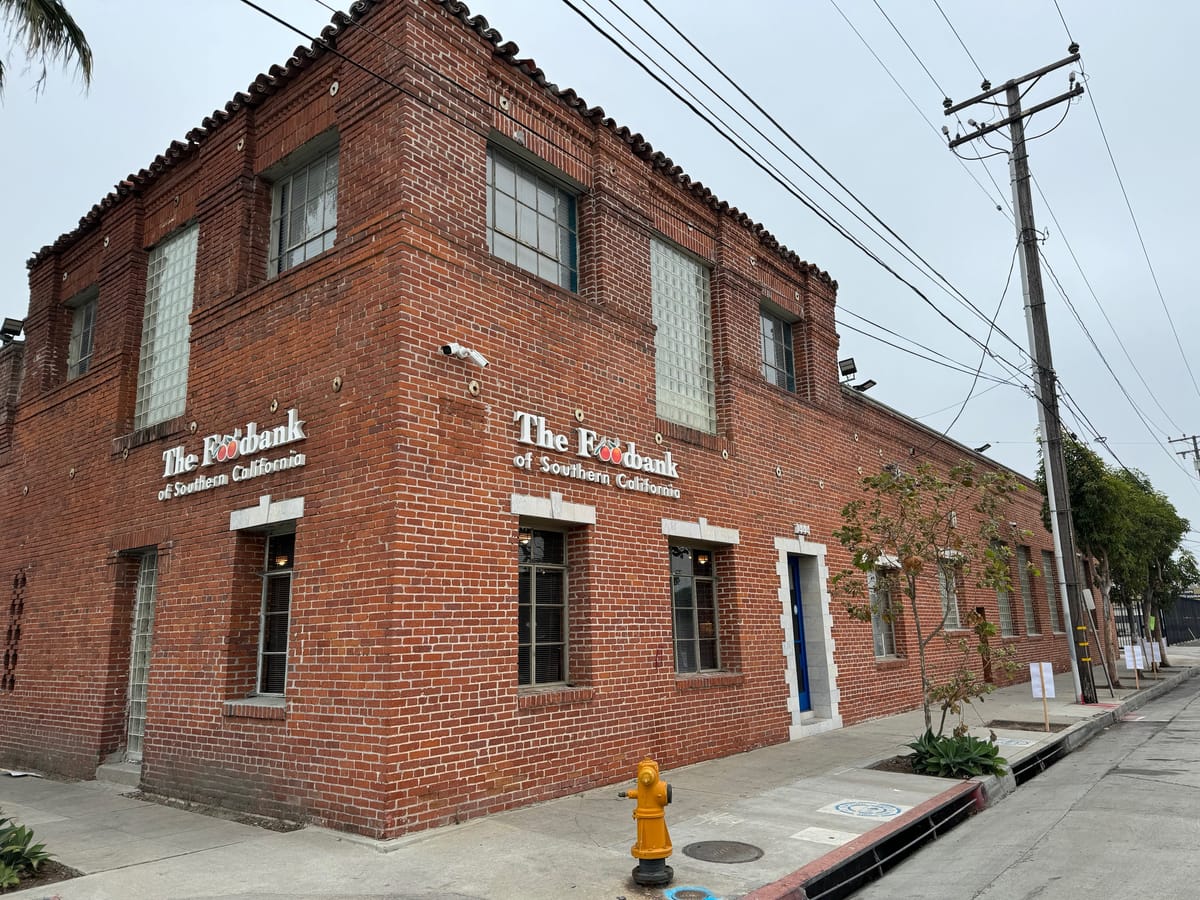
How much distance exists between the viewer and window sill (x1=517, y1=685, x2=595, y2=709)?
27.0ft

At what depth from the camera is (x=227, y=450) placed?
30.2 feet

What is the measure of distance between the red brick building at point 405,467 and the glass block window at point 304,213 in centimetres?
5

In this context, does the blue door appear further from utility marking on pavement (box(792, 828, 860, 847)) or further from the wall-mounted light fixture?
the wall-mounted light fixture

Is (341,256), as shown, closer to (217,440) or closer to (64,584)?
(217,440)

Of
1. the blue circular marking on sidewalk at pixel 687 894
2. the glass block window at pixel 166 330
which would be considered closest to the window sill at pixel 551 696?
the blue circular marking on sidewalk at pixel 687 894

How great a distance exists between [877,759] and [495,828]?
5.68m

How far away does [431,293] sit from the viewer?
8.05 metres

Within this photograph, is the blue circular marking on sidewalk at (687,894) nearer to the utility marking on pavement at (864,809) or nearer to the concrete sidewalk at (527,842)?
the concrete sidewalk at (527,842)

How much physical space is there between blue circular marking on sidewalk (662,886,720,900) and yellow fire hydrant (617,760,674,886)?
0.12 meters

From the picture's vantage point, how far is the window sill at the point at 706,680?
10367mm

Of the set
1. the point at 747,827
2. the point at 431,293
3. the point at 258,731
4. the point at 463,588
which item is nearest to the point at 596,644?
the point at 463,588

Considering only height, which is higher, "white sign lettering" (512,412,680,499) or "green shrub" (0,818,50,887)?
"white sign lettering" (512,412,680,499)

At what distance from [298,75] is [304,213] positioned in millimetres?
1541

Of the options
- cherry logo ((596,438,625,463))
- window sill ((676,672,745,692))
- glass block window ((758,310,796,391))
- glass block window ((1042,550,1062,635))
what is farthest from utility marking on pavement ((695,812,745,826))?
glass block window ((1042,550,1062,635))
